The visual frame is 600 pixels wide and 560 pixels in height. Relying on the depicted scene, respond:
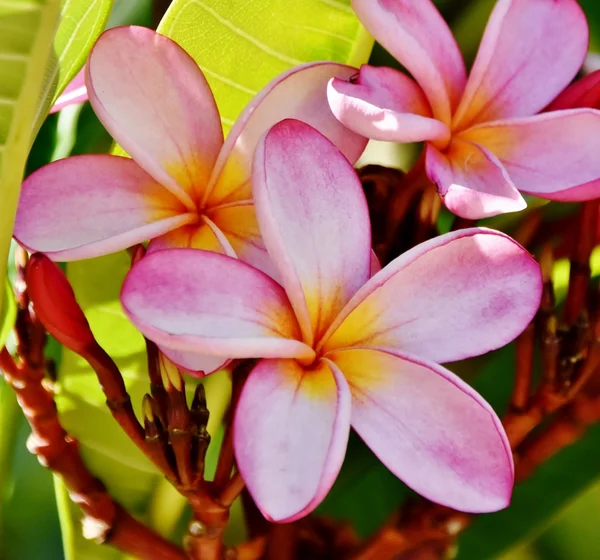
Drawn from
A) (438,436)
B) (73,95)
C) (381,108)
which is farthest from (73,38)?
(438,436)

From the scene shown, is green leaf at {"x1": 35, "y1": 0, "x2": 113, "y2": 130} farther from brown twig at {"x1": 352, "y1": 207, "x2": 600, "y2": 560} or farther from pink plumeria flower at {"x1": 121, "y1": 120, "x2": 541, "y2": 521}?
brown twig at {"x1": 352, "y1": 207, "x2": 600, "y2": 560}

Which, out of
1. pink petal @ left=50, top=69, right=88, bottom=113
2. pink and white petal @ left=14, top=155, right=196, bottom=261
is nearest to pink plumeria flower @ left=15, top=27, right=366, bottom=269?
pink and white petal @ left=14, top=155, right=196, bottom=261

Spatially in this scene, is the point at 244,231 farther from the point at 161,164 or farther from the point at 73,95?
the point at 73,95

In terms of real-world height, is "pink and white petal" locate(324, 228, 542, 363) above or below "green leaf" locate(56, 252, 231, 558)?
above

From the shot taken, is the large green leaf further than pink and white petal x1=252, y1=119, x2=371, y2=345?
Yes

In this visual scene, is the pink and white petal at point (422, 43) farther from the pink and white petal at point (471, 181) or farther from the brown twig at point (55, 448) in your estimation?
the brown twig at point (55, 448)

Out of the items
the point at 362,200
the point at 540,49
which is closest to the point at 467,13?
the point at 540,49

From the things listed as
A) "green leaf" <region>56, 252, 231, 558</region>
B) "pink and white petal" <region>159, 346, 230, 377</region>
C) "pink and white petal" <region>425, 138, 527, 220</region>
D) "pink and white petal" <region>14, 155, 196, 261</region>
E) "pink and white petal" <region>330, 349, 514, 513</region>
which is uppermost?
"pink and white petal" <region>425, 138, 527, 220</region>
